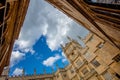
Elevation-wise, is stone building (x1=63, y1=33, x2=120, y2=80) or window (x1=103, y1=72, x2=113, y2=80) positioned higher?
stone building (x1=63, y1=33, x2=120, y2=80)

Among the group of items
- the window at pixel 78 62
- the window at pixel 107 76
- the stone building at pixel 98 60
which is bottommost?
the window at pixel 107 76

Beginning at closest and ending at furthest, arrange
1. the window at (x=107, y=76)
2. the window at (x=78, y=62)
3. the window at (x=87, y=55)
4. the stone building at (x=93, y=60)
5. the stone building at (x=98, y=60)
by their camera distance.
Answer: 1. the stone building at (x=98, y=60)
2. the stone building at (x=93, y=60)
3. the window at (x=107, y=76)
4. the window at (x=87, y=55)
5. the window at (x=78, y=62)

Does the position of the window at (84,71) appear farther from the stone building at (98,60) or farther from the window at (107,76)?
the window at (107,76)

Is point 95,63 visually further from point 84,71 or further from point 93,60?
point 84,71

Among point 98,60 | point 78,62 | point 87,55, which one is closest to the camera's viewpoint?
point 98,60

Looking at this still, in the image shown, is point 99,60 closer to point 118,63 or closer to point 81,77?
point 118,63

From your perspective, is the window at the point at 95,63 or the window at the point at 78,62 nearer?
→ the window at the point at 95,63

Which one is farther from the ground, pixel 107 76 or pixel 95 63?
pixel 95 63

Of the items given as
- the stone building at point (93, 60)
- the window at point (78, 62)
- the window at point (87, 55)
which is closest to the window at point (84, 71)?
the stone building at point (93, 60)

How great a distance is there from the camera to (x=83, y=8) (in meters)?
8.68

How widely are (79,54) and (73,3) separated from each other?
3150 cm

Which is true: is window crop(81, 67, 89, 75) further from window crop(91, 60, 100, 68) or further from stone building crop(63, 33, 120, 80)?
window crop(91, 60, 100, 68)

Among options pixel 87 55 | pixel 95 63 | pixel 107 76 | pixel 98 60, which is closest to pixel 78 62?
pixel 87 55

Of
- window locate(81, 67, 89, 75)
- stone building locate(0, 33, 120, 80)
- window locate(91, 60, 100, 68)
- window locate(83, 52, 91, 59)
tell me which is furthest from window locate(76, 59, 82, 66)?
window locate(91, 60, 100, 68)
